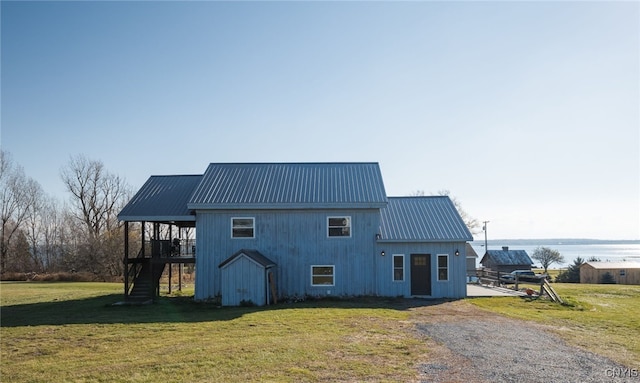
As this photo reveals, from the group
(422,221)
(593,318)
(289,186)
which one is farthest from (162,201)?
(593,318)

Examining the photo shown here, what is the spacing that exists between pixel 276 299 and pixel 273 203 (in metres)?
4.32

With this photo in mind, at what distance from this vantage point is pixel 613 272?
152 feet

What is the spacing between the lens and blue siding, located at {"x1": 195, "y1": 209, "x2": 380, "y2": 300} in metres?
21.8

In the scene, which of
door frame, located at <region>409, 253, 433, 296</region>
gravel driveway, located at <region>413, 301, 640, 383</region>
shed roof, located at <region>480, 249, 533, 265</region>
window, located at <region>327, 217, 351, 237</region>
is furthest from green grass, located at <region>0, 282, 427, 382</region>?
shed roof, located at <region>480, 249, 533, 265</region>

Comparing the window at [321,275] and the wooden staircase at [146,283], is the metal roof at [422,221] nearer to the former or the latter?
the window at [321,275]

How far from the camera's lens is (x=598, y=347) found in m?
11.2

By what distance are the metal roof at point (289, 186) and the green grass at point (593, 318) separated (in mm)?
7134

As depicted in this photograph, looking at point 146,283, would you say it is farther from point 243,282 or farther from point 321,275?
point 321,275

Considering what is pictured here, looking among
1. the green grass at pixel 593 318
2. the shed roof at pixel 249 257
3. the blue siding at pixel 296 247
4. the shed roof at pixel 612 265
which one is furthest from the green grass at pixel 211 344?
the shed roof at pixel 612 265

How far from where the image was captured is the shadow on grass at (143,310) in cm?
1625

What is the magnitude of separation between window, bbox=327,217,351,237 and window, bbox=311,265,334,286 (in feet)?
5.12

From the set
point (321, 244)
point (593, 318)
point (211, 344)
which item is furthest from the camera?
point (321, 244)

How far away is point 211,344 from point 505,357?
667 cm

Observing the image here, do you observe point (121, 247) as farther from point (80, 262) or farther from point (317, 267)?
point (317, 267)
